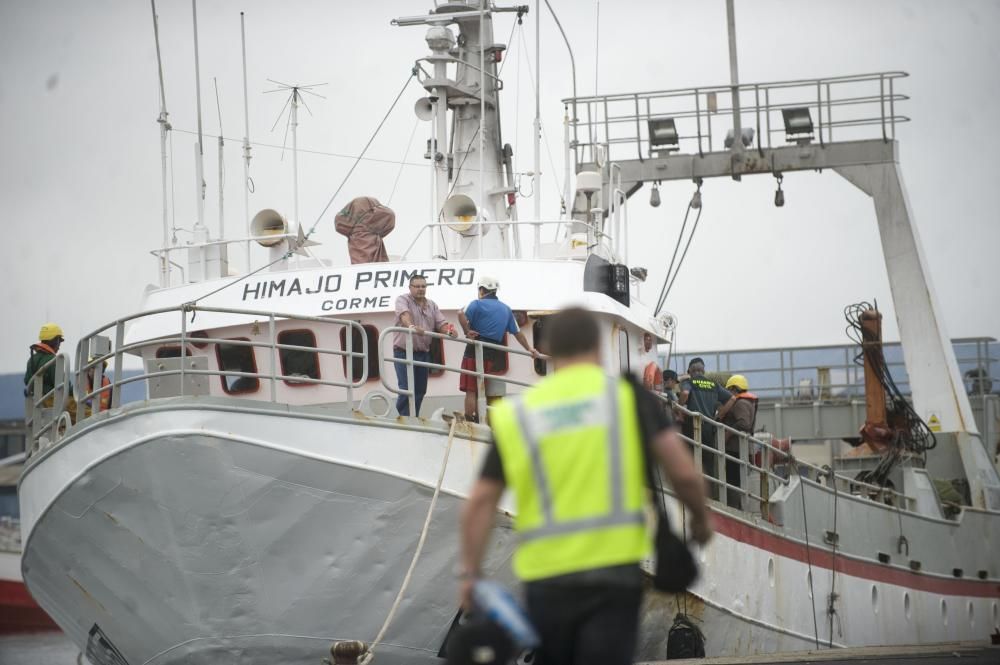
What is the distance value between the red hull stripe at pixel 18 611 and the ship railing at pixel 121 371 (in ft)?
88.1

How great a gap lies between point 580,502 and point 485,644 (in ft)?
1.94

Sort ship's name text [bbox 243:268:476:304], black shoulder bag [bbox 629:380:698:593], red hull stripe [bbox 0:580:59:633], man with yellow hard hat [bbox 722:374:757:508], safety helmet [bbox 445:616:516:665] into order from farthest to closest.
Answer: red hull stripe [bbox 0:580:59:633] < man with yellow hard hat [bbox 722:374:757:508] < ship's name text [bbox 243:268:476:304] < black shoulder bag [bbox 629:380:698:593] < safety helmet [bbox 445:616:516:665]

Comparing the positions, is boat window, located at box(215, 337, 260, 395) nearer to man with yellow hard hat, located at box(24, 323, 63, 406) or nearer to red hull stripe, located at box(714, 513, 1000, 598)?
man with yellow hard hat, located at box(24, 323, 63, 406)

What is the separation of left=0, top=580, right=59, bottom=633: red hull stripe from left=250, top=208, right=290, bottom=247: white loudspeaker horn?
26564 mm

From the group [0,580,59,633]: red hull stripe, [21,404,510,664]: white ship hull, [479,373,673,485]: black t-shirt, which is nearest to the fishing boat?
[21,404,510,664]: white ship hull

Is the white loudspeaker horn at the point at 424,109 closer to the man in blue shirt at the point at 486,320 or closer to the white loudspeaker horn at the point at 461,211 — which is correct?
the white loudspeaker horn at the point at 461,211

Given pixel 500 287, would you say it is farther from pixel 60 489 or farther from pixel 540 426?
pixel 540 426

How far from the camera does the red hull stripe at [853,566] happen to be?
14.8m

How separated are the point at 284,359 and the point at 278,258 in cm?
183

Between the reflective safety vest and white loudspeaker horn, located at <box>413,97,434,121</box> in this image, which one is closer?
the reflective safety vest

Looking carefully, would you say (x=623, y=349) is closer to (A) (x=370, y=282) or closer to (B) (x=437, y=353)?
(B) (x=437, y=353)

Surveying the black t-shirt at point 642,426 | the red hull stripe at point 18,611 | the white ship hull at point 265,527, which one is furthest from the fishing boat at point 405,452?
the red hull stripe at point 18,611

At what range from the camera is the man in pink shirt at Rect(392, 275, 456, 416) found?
12680 millimetres

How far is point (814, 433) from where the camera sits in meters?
25.1
